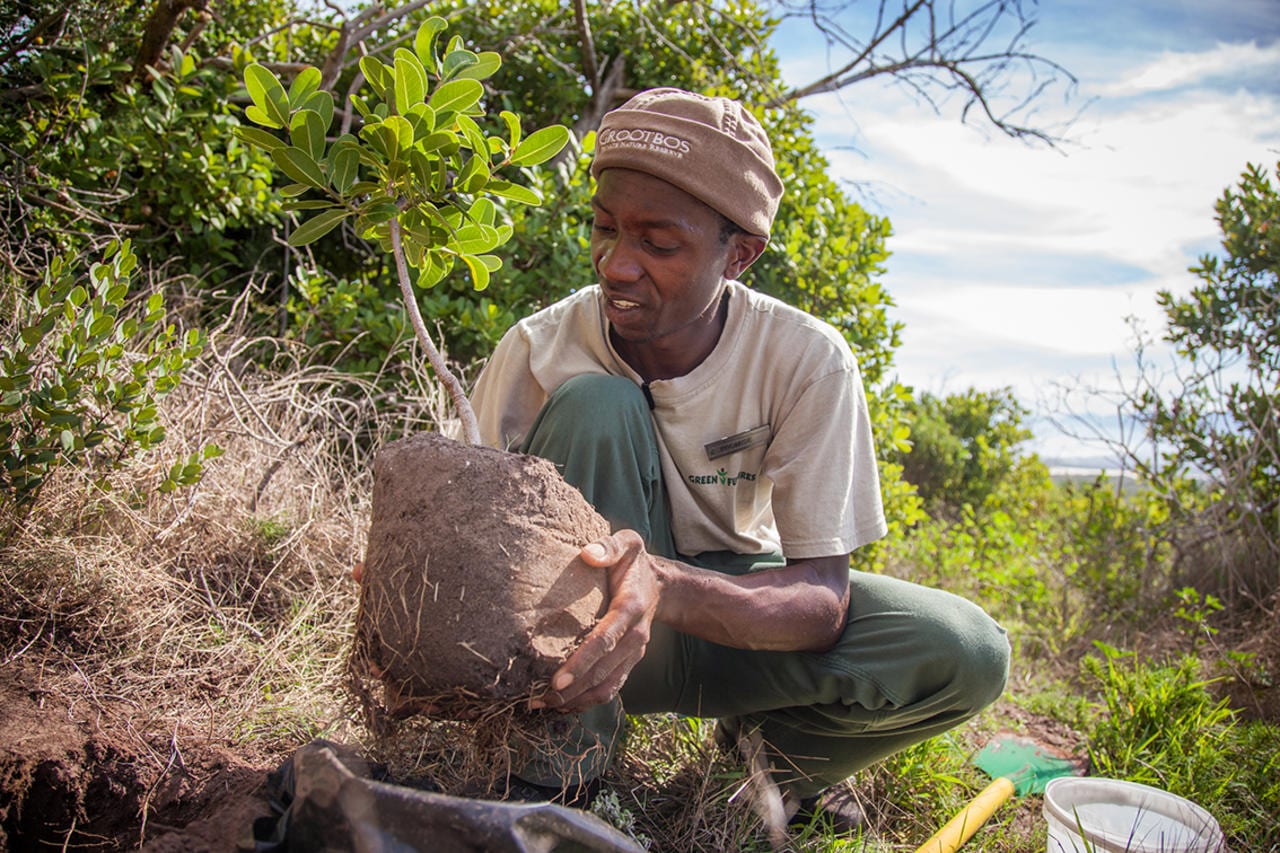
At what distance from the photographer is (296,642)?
252 centimetres

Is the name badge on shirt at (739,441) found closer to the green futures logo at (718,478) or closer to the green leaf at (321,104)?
the green futures logo at (718,478)

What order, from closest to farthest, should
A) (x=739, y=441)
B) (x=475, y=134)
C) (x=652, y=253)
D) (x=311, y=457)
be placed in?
(x=475, y=134) → (x=652, y=253) → (x=739, y=441) → (x=311, y=457)

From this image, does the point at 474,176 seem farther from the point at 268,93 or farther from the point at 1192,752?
the point at 1192,752

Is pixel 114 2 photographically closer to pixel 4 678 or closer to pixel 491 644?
pixel 4 678

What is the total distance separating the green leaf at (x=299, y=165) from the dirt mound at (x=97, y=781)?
1.15 meters

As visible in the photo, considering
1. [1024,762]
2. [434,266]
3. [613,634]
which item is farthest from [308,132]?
[1024,762]

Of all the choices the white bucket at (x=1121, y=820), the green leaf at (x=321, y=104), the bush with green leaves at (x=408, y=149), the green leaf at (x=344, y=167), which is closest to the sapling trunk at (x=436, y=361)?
the bush with green leaves at (x=408, y=149)

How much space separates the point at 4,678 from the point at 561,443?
4.66ft

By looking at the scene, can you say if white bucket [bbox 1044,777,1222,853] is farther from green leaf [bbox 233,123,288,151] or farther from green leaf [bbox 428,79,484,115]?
green leaf [bbox 233,123,288,151]

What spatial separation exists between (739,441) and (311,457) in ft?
6.36

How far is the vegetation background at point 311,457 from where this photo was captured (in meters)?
2.12

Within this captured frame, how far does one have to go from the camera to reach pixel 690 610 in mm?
1683

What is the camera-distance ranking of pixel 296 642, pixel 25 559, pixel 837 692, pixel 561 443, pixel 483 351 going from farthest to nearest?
pixel 483 351 → pixel 296 642 → pixel 25 559 → pixel 837 692 → pixel 561 443

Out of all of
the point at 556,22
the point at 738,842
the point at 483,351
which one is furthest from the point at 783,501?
the point at 556,22
